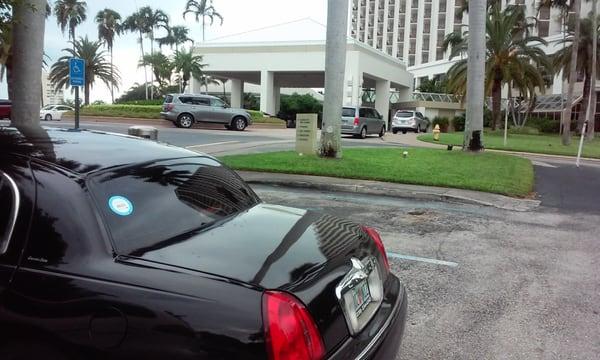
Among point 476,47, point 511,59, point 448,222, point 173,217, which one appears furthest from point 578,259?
point 511,59

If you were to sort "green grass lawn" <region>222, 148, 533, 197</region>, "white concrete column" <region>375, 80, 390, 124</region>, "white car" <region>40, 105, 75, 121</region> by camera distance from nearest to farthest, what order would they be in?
"green grass lawn" <region>222, 148, 533, 197</region>, "white car" <region>40, 105, 75, 121</region>, "white concrete column" <region>375, 80, 390, 124</region>

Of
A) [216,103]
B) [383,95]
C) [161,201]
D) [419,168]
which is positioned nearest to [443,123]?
[383,95]

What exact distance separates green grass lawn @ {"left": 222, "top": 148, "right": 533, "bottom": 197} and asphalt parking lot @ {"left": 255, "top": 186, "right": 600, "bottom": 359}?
1.81m

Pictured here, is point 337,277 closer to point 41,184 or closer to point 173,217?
Result: point 173,217

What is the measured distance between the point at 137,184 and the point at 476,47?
Result: 1455 cm

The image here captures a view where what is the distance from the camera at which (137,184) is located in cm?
290

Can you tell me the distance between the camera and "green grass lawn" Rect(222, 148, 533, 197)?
1073 cm

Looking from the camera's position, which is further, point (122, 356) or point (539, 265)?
point (539, 265)

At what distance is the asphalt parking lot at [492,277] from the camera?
3.83m

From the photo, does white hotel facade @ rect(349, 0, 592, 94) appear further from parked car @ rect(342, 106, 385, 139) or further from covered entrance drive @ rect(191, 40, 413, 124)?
parked car @ rect(342, 106, 385, 139)

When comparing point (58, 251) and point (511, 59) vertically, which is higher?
point (511, 59)

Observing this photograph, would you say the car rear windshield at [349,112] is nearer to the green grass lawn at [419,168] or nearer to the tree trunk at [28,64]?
the green grass lawn at [419,168]

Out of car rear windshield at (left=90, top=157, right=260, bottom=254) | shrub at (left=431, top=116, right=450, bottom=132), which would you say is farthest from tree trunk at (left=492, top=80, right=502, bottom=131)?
car rear windshield at (left=90, top=157, right=260, bottom=254)

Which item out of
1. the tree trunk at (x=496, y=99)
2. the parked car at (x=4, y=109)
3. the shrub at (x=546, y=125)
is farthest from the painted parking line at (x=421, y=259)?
the shrub at (x=546, y=125)
